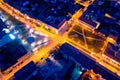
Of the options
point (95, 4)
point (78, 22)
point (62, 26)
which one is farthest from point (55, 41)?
point (95, 4)

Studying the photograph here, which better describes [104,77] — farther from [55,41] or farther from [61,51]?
[55,41]

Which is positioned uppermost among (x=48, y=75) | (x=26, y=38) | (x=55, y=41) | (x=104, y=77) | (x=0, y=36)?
(x=0, y=36)

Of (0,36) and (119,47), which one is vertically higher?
(0,36)

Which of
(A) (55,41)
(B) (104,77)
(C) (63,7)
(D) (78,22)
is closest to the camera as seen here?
(B) (104,77)

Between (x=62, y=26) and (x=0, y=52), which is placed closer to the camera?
(x=0, y=52)

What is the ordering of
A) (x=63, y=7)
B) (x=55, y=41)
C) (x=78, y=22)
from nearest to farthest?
(x=55, y=41), (x=78, y=22), (x=63, y=7)

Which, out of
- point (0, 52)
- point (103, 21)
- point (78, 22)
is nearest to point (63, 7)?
point (78, 22)

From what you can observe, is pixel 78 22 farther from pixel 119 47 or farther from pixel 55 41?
pixel 119 47
